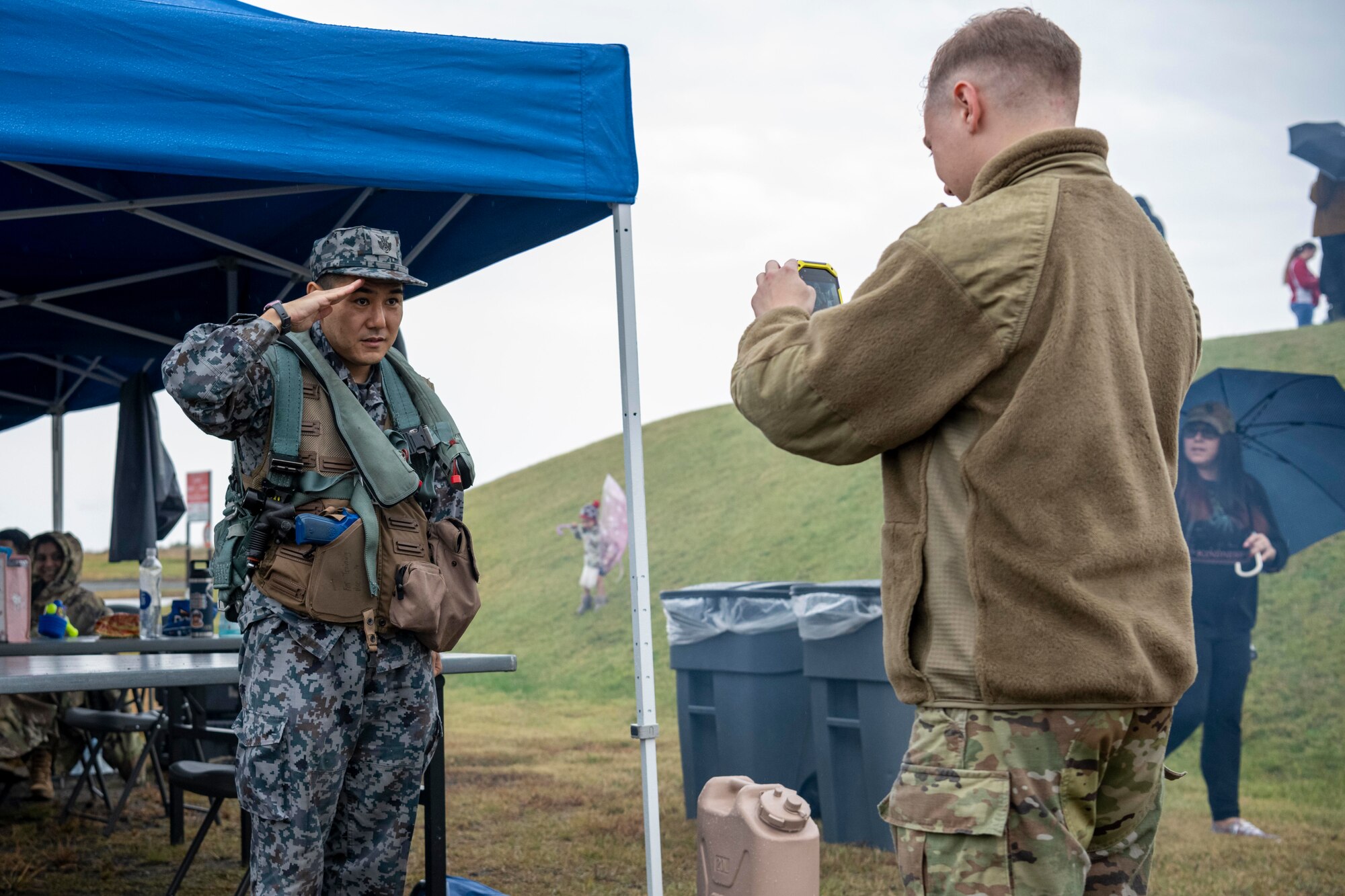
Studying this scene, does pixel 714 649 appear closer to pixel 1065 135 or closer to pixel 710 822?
pixel 710 822

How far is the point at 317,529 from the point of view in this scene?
2.46 m

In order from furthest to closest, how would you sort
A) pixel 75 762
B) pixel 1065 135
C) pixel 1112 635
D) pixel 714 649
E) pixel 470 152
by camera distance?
pixel 75 762 < pixel 714 649 < pixel 470 152 < pixel 1065 135 < pixel 1112 635

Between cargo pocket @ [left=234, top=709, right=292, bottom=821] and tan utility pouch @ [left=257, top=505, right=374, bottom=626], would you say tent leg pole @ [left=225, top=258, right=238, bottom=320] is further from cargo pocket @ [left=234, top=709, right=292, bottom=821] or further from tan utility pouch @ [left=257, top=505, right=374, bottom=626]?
cargo pocket @ [left=234, top=709, right=292, bottom=821]

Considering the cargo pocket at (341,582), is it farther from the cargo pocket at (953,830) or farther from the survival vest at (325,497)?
the cargo pocket at (953,830)

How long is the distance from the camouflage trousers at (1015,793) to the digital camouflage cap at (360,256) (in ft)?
5.49

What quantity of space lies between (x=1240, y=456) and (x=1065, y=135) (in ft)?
19.4

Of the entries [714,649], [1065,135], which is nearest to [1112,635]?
[1065,135]

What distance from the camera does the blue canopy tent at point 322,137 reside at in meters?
2.67

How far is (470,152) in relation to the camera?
10.2 feet

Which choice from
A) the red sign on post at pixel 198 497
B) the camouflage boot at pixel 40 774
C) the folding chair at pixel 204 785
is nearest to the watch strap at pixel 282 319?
the folding chair at pixel 204 785

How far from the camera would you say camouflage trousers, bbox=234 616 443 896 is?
2.44m

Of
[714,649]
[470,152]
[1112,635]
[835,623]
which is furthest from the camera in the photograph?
[714,649]

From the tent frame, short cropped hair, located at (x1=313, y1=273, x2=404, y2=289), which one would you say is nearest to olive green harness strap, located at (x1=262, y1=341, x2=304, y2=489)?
short cropped hair, located at (x1=313, y1=273, x2=404, y2=289)

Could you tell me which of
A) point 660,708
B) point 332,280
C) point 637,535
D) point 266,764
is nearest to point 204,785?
point 266,764
